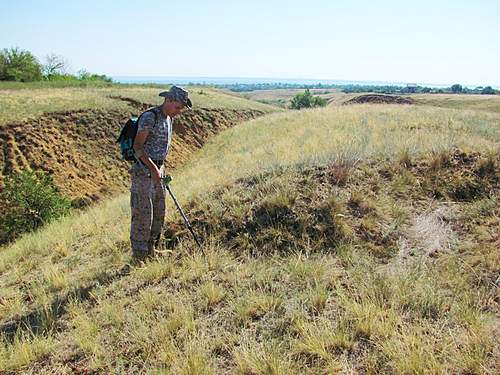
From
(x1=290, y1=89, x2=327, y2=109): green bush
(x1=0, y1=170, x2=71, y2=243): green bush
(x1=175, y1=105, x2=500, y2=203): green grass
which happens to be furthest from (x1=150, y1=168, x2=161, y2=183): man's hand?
(x1=290, y1=89, x2=327, y2=109): green bush

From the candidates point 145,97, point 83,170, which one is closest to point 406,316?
point 83,170

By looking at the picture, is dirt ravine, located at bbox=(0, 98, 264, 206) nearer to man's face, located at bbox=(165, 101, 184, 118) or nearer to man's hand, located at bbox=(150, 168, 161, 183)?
man's hand, located at bbox=(150, 168, 161, 183)

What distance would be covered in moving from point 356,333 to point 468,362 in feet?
2.77

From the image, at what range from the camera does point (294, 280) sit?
14.3 feet

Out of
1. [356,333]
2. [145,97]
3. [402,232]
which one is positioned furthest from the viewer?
[145,97]

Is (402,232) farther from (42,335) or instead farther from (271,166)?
(42,335)

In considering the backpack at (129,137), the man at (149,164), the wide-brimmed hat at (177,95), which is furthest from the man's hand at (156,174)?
the wide-brimmed hat at (177,95)

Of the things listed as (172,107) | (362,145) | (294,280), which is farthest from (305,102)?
(294,280)

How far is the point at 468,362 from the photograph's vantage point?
9.16 ft

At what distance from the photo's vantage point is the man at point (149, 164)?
189 inches

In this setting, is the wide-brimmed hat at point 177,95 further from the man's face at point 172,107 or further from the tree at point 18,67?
the tree at point 18,67

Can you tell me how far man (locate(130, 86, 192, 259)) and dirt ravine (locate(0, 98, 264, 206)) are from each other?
35.2ft

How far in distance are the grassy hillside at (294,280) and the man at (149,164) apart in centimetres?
46

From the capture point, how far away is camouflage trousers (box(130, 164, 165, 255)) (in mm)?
4992
